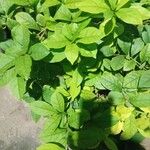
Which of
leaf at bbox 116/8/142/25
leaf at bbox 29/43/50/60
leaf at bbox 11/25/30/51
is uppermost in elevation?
leaf at bbox 116/8/142/25

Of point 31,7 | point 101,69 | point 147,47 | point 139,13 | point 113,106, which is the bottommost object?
point 113,106

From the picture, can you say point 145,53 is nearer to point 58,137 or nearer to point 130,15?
point 130,15

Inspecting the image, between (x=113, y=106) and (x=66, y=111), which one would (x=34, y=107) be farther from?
(x=113, y=106)

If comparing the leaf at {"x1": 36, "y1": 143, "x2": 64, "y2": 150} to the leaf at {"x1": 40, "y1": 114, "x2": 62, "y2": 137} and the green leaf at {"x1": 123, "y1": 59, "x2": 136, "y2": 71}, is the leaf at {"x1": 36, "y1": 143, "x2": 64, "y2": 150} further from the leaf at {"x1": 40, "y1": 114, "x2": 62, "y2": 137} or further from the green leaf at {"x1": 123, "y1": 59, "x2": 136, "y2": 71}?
the green leaf at {"x1": 123, "y1": 59, "x2": 136, "y2": 71}

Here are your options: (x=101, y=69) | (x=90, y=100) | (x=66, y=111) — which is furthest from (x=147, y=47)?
(x=66, y=111)

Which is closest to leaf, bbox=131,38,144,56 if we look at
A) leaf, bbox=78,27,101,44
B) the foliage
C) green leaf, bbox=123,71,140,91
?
the foliage
